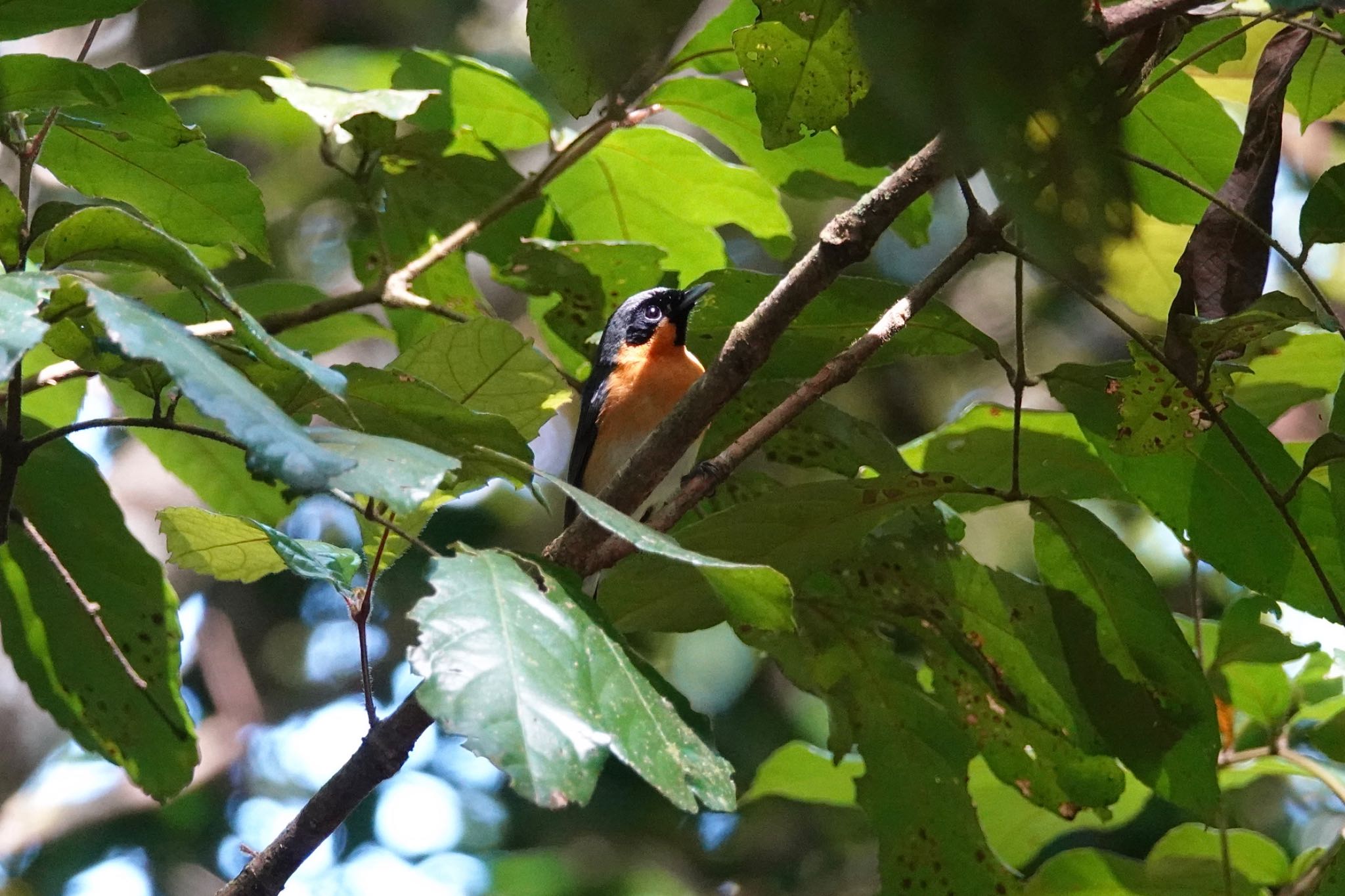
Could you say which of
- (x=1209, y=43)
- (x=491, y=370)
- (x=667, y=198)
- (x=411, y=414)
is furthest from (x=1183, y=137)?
(x=411, y=414)

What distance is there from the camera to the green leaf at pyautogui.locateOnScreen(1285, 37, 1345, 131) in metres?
1.79

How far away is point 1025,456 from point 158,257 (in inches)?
54.2

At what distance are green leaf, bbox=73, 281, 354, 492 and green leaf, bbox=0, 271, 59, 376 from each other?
44 millimetres

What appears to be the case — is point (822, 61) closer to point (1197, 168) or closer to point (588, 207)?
point (1197, 168)

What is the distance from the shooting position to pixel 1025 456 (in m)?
2.04

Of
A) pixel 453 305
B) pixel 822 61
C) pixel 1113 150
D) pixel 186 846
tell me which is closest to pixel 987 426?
pixel 822 61

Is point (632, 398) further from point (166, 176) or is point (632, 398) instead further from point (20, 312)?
point (20, 312)

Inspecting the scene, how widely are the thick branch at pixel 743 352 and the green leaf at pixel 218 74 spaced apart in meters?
1.10

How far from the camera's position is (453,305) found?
100.0 inches

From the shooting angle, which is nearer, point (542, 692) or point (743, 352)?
point (542, 692)

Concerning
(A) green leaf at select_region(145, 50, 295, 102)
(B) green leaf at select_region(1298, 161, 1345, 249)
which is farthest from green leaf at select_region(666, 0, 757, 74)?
(B) green leaf at select_region(1298, 161, 1345, 249)

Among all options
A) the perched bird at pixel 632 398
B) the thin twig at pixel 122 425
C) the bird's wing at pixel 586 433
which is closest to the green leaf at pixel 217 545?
the thin twig at pixel 122 425

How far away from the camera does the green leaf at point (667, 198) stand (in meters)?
2.45

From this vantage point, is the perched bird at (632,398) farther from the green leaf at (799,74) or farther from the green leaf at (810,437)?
the green leaf at (799,74)
